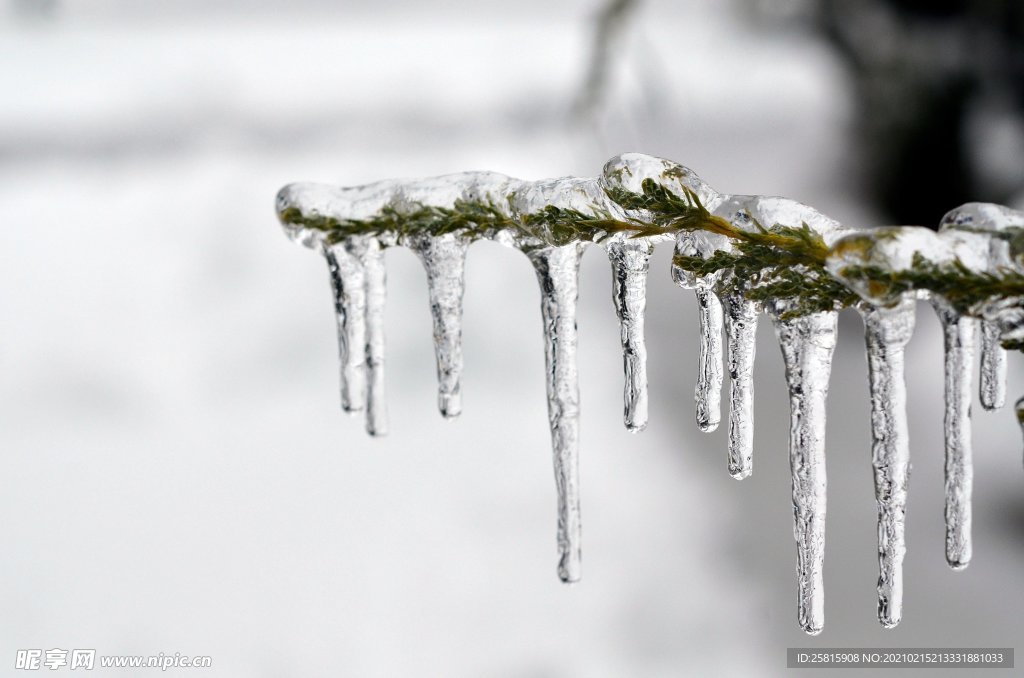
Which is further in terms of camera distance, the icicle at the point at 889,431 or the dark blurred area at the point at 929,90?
the dark blurred area at the point at 929,90

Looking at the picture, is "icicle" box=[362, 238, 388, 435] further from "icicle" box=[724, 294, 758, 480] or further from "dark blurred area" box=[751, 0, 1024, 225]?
"dark blurred area" box=[751, 0, 1024, 225]

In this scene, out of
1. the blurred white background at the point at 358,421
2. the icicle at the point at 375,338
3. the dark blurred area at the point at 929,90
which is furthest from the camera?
the dark blurred area at the point at 929,90

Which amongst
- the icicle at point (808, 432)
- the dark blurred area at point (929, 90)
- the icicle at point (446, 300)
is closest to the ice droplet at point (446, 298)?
the icicle at point (446, 300)

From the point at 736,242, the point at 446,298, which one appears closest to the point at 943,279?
the point at 736,242

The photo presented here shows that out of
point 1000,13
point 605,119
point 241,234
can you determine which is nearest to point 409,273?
point 241,234

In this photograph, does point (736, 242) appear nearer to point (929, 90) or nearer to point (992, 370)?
point (992, 370)

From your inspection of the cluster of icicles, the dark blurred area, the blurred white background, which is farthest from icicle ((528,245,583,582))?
the dark blurred area

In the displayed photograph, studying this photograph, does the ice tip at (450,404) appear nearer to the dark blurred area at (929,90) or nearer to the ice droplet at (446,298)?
the ice droplet at (446,298)

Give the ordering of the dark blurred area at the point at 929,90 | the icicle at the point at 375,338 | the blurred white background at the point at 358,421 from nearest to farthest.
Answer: the icicle at the point at 375,338 → the blurred white background at the point at 358,421 → the dark blurred area at the point at 929,90
